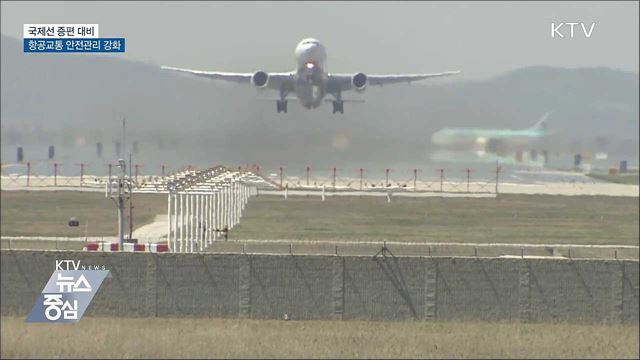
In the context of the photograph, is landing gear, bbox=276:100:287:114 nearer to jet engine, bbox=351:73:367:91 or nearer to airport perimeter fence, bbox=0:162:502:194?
airport perimeter fence, bbox=0:162:502:194

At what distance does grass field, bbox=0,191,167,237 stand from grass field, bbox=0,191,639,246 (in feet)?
0.26

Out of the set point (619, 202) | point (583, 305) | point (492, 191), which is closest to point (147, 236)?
point (583, 305)

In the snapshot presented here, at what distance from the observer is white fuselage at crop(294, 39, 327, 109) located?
5804cm

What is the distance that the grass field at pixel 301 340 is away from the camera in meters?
60.6

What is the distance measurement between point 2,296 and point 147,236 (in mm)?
9665

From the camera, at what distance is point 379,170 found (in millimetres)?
83500

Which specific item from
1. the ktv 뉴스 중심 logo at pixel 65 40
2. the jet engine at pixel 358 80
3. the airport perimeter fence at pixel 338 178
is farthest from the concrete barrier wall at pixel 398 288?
the ktv 뉴스 중심 logo at pixel 65 40

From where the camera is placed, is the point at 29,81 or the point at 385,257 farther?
the point at 385,257

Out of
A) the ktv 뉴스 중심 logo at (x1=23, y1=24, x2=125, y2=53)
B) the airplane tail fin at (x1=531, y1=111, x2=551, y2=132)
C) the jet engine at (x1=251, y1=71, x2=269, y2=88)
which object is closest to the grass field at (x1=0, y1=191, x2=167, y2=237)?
the jet engine at (x1=251, y1=71, x2=269, y2=88)

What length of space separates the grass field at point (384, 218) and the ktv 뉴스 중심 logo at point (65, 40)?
50.8m

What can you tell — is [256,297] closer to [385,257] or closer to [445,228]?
[385,257]

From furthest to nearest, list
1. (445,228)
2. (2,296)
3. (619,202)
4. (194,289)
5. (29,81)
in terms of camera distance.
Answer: (619,202) < (445,228) < (2,296) < (194,289) < (29,81)

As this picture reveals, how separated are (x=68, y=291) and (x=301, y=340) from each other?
4455 cm

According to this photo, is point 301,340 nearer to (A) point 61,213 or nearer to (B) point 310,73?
(B) point 310,73
